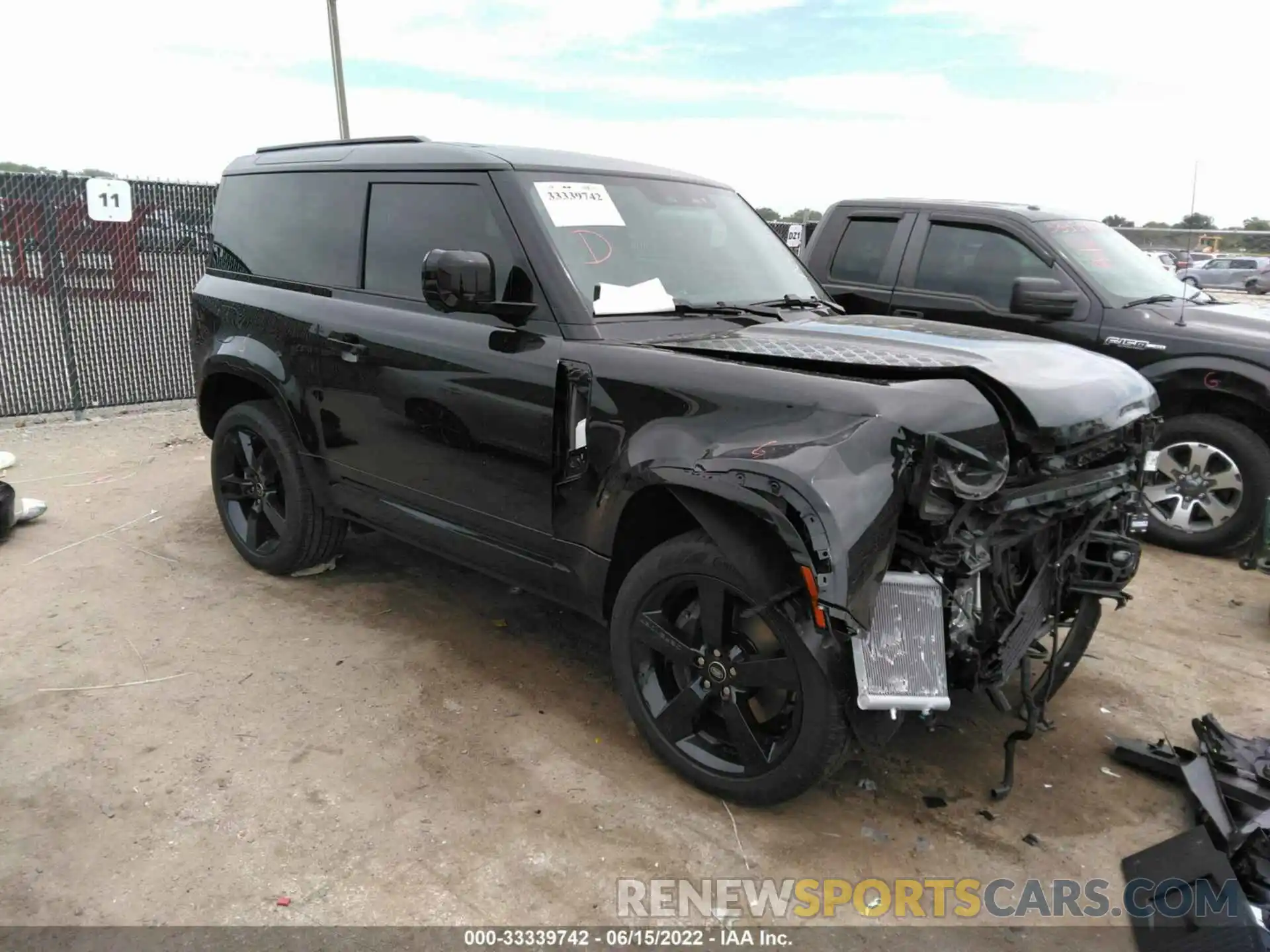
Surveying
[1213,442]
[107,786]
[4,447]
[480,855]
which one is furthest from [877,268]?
[4,447]

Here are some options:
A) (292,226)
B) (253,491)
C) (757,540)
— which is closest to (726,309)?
(757,540)

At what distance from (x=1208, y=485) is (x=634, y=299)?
4.07m

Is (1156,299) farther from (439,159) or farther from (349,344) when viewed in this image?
(349,344)

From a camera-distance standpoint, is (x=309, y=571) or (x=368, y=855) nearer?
(x=368, y=855)

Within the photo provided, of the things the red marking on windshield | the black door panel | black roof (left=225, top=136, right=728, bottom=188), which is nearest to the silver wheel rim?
black roof (left=225, top=136, right=728, bottom=188)

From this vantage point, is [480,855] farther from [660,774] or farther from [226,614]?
[226,614]

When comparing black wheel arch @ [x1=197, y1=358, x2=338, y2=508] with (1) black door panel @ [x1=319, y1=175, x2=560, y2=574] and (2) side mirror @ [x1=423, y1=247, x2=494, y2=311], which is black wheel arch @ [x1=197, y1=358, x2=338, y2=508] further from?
(2) side mirror @ [x1=423, y1=247, x2=494, y2=311]

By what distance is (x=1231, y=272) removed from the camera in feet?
72.7

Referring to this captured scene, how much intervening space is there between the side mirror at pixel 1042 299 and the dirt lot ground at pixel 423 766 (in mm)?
1768

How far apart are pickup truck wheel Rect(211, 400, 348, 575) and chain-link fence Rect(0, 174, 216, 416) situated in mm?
4132

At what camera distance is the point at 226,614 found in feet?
13.9

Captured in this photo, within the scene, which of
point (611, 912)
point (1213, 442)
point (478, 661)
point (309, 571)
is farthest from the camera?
point (1213, 442)

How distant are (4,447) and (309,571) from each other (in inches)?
174

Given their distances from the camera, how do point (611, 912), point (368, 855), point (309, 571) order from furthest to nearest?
point (309, 571), point (368, 855), point (611, 912)
